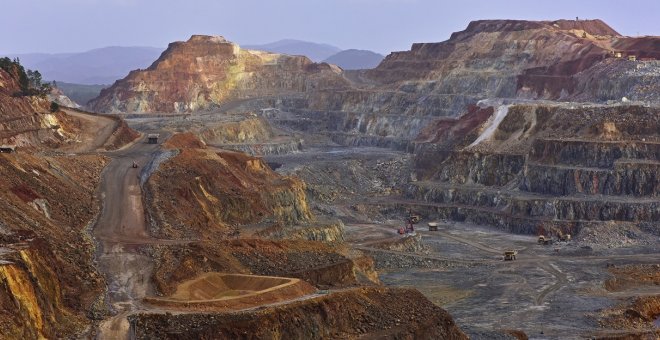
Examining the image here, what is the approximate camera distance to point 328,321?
180 feet

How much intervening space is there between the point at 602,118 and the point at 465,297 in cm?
5678

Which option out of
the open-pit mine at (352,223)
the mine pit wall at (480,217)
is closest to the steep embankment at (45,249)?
the open-pit mine at (352,223)

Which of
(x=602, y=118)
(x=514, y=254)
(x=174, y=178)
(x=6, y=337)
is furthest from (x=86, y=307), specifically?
(x=602, y=118)

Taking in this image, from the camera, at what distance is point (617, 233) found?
112 m

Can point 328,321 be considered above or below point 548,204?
above

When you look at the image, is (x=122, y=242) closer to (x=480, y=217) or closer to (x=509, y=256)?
(x=509, y=256)

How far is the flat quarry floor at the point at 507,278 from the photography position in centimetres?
7456

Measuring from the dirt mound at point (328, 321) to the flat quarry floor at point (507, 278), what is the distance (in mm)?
7496

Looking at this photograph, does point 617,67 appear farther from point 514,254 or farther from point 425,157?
point 514,254

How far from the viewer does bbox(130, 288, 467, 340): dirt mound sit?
5012 cm

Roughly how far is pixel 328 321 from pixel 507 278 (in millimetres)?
39552

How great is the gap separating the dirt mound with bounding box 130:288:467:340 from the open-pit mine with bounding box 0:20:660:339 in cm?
11

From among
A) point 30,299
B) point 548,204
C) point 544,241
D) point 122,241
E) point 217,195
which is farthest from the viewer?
point 548,204

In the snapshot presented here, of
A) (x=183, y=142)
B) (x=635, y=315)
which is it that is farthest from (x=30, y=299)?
(x=183, y=142)
